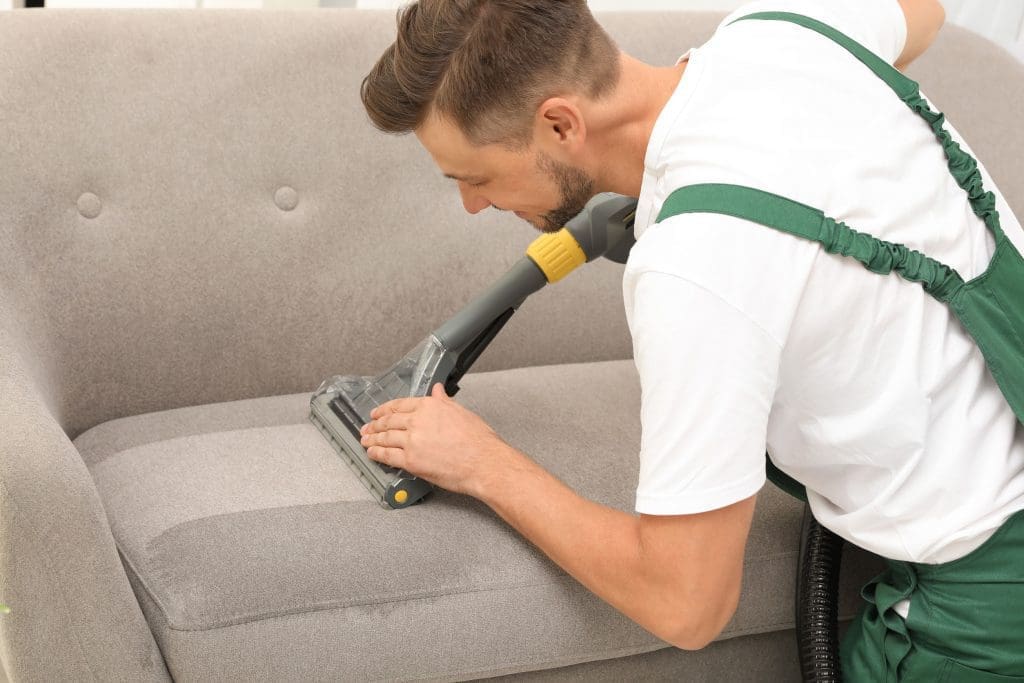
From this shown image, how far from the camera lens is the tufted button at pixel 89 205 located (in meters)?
1.76

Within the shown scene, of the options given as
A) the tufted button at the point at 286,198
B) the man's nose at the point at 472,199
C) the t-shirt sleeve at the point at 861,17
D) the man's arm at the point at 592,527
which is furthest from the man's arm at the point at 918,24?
the tufted button at the point at 286,198

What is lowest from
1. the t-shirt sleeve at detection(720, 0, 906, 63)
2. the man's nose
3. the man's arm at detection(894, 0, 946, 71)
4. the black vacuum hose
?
the black vacuum hose

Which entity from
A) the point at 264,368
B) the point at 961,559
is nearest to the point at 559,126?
the point at 961,559

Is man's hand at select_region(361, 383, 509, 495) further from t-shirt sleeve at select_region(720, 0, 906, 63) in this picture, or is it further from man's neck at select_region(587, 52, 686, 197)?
t-shirt sleeve at select_region(720, 0, 906, 63)

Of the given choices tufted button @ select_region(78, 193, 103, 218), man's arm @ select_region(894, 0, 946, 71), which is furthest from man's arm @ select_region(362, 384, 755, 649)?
man's arm @ select_region(894, 0, 946, 71)

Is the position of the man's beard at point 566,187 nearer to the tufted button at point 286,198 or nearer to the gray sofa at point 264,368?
the gray sofa at point 264,368

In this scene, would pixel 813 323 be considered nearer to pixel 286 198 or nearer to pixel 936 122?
pixel 936 122

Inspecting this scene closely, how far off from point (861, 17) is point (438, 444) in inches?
31.2

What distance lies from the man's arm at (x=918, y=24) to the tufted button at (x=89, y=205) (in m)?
1.24

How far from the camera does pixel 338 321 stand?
194 cm

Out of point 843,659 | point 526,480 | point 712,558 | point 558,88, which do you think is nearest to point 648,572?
point 712,558

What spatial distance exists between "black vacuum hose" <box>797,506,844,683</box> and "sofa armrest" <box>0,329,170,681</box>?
33.5 inches

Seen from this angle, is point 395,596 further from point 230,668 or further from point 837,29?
point 837,29

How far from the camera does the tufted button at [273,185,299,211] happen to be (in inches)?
73.8
